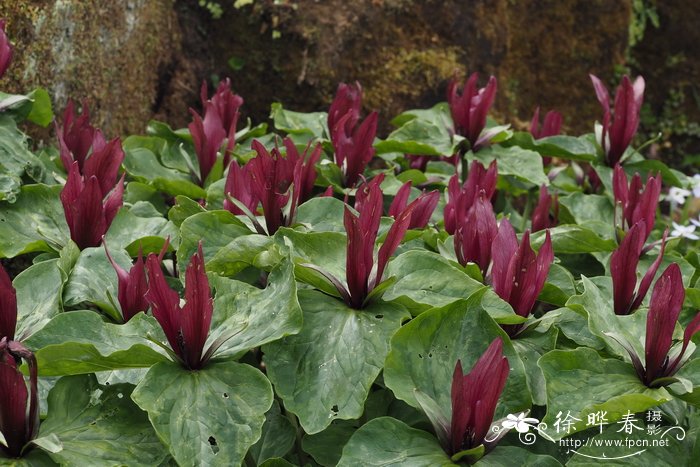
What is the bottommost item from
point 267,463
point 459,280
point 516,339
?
point 267,463

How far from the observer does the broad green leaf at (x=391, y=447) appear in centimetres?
154

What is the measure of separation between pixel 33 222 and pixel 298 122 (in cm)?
123

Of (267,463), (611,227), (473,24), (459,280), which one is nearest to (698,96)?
(473,24)

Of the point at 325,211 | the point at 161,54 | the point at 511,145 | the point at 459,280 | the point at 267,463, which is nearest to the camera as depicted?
the point at 267,463

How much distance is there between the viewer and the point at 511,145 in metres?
3.09

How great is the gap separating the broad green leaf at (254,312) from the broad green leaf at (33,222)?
0.63m

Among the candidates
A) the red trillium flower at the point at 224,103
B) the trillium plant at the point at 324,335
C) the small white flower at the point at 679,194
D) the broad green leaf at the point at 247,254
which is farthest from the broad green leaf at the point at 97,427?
the small white flower at the point at 679,194

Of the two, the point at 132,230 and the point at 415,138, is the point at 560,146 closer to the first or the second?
the point at 415,138

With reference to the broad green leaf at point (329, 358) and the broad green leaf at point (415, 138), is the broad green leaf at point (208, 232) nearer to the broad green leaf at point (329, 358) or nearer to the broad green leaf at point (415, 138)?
the broad green leaf at point (329, 358)

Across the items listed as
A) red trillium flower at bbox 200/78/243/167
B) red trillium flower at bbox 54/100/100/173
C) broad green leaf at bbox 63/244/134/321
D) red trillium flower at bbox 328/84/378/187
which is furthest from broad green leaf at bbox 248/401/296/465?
red trillium flower at bbox 200/78/243/167

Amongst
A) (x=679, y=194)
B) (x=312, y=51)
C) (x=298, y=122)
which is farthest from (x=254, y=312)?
(x=312, y=51)

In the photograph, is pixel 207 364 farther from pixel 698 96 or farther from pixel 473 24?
pixel 698 96

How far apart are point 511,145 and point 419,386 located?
1655 mm

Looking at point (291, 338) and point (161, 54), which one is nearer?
point (291, 338)
